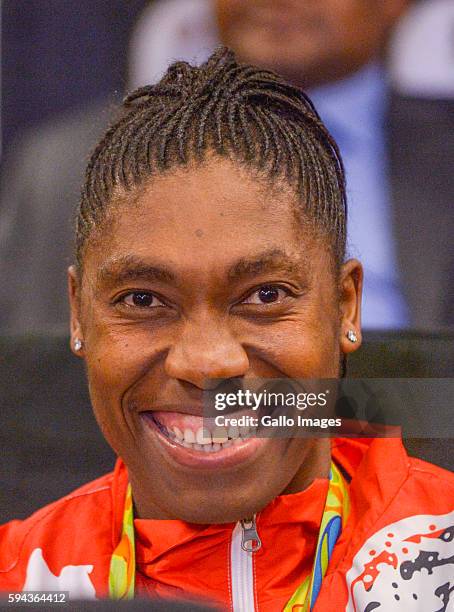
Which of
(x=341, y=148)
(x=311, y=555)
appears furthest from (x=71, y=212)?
(x=311, y=555)

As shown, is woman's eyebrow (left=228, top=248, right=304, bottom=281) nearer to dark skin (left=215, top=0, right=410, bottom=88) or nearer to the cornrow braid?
the cornrow braid

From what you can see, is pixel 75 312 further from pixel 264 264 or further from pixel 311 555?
pixel 311 555

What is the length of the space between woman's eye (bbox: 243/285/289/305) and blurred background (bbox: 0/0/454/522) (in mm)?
336

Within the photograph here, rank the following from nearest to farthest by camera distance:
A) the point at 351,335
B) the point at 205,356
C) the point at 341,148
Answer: the point at 205,356, the point at 351,335, the point at 341,148

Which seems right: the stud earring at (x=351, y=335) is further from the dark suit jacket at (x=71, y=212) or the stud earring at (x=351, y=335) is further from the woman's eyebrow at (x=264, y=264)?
the dark suit jacket at (x=71, y=212)

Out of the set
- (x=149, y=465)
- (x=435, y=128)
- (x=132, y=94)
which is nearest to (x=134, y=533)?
(x=149, y=465)

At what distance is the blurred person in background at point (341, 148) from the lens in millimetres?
1422

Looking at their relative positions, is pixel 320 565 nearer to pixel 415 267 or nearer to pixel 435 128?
pixel 415 267

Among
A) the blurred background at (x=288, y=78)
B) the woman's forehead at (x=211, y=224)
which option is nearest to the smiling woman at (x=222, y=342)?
the woman's forehead at (x=211, y=224)

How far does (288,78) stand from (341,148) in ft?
Answer: 0.43

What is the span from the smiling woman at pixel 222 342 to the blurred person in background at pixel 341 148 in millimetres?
290

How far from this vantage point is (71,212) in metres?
1.44

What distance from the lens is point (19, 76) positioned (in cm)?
150

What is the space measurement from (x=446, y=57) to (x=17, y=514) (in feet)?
3.04
